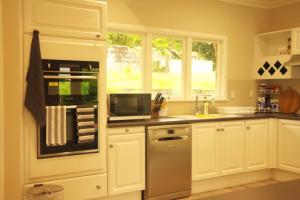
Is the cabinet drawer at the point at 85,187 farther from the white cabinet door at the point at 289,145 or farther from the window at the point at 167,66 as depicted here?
the white cabinet door at the point at 289,145

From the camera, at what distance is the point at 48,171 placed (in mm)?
2820

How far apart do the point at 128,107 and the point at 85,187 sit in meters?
0.96

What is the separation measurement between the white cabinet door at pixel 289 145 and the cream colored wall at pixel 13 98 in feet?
10.9

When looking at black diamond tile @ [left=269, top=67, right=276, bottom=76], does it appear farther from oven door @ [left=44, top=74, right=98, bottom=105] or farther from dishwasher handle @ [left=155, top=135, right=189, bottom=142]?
oven door @ [left=44, top=74, right=98, bottom=105]

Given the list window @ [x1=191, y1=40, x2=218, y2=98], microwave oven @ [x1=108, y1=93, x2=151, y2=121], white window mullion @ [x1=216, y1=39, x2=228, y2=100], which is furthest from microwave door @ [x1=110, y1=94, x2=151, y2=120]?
white window mullion @ [x1=216, y1=39, x2=228, y2=100]

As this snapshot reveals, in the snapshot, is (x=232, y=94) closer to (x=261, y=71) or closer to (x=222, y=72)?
(x=222, y=72)

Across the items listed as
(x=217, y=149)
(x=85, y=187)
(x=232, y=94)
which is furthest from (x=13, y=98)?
(x=232, y=94)

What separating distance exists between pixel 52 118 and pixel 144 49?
5.82ft

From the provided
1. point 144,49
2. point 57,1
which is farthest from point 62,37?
point 144,49

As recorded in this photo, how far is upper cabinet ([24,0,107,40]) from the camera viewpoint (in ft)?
8.95

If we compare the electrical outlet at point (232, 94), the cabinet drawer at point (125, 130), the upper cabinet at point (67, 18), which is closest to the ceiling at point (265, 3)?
the electrical outlet at point (232, 94)

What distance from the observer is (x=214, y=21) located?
15.0ft

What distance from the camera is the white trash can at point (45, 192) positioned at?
105 inches

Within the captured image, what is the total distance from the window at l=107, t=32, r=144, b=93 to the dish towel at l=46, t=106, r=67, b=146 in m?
1.14
